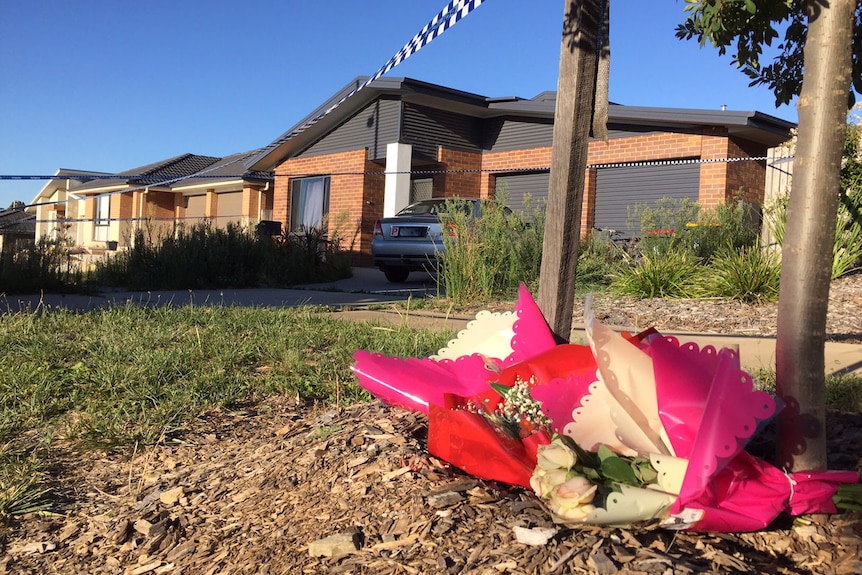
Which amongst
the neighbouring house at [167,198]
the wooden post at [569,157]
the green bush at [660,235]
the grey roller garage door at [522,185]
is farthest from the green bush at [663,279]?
Result: the neighbouring house at [167,198]

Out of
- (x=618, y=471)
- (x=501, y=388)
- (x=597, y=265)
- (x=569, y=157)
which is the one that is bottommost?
(x=618, y=471)

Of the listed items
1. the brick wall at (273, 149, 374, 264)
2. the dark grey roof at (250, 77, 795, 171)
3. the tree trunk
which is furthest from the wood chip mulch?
the brick wall at (273, 149, 374, 264)

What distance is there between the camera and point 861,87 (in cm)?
270

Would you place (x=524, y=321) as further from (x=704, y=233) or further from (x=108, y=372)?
(x=704, y=233)

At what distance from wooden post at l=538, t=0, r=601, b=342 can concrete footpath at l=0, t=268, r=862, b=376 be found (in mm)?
1077

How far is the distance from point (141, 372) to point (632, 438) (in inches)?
98.7

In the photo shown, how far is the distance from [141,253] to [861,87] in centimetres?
967

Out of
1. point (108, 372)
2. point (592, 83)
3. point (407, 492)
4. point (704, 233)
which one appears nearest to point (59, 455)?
point (108, 372)

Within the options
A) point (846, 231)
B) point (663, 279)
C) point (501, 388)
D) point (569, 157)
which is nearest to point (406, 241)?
point (663, 279)

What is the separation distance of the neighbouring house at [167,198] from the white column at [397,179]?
5977 mm

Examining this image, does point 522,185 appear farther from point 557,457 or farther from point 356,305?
point 557,457

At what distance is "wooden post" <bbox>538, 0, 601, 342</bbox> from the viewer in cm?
273

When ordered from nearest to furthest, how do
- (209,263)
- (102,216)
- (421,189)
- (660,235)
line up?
(660,235) → (209,263) → (421,189) → (102,216)

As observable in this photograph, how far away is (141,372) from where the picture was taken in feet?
11.6
